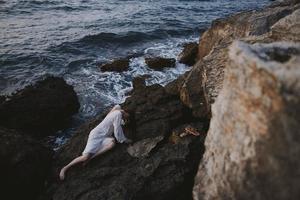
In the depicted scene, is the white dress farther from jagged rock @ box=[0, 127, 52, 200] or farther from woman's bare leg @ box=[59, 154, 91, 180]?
jagged rock @ box=[0, 127, 52, 200]

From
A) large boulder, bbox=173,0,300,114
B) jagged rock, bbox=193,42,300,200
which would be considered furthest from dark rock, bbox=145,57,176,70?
jagged rock, bbox=193,42,300,200

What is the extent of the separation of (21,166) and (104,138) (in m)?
1.76

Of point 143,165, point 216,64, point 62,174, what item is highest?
point 216,64

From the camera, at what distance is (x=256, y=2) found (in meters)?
31.8

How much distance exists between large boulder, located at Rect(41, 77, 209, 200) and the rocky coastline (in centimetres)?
2

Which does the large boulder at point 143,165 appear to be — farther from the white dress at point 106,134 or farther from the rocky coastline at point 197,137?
the white dress at point 106,134

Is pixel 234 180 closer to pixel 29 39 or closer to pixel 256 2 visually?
pixel 29 39

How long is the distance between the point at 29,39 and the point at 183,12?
13142 millimetres

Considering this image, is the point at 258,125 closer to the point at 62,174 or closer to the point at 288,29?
the point at 288,29

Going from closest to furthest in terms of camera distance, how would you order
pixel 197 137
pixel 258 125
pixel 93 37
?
1. pixel 258 125
2. pixel 197 137
3. pixel 93 37

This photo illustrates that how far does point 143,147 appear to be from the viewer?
672 cm

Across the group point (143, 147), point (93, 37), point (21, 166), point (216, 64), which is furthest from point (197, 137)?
point (93, 37)

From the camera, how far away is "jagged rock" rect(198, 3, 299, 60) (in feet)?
30.2

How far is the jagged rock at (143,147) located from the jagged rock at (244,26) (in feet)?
10.3
